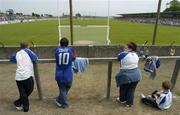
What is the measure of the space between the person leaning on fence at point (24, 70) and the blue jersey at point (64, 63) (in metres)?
0.52

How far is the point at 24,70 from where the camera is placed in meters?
6.03

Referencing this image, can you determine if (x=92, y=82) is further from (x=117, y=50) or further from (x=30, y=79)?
(x=117, y=50)

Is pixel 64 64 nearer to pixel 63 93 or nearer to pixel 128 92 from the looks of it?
pixel 63 93

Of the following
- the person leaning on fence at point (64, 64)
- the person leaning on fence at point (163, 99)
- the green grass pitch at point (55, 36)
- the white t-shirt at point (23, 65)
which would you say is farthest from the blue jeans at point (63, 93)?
the green grass pitch at point (55, 36)

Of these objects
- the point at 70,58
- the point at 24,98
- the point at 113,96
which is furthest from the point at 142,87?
the point at 24,98

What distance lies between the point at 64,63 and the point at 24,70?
0.83 metres

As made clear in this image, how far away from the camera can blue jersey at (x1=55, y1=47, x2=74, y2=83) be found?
20.0 ft

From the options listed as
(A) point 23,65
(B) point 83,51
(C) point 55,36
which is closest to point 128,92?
(A) point 23,65

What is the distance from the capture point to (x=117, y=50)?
512 inches

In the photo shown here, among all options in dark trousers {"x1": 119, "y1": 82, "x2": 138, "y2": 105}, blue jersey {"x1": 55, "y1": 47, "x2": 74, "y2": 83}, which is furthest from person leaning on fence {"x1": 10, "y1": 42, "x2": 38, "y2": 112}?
dark trousers {"x1": 119, "y1": 82, "x2": 138, "y2": 105}

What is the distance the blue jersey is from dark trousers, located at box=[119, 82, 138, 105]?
127cm

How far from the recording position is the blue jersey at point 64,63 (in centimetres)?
611

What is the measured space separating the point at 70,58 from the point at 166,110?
2.47 meters

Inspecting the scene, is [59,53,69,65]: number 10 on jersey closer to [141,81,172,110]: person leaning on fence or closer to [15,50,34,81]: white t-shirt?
[15,50,34,81]: white t-shirt
